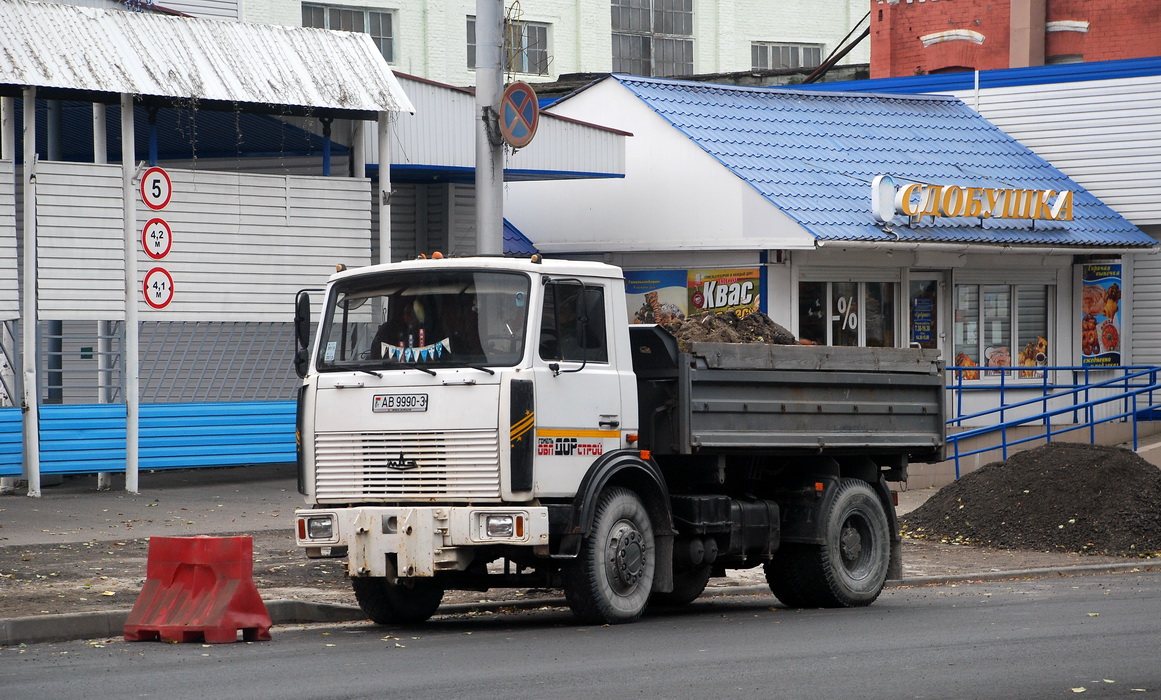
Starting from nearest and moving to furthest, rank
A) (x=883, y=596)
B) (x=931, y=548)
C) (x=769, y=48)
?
(x=883, y=596) < (x=931, y=548) < (x=769, y=48)

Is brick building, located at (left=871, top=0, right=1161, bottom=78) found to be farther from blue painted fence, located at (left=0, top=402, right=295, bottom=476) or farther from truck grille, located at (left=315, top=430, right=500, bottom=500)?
truck grille, located at (left=315, top=430, right=500, bottom=500)

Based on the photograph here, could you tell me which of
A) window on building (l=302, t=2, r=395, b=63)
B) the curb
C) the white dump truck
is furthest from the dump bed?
window on building (l=302, t=2, r=395, b=63)

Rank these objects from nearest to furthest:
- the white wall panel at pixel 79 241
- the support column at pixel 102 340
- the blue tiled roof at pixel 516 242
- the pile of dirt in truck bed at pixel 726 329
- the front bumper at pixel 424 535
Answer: the front bumper at pixel 424 535, the pile of dirt in truck bed at pixel 726 329, the white wall panel at pixel 79 241, the support column at pixel 102 340, the blue tiled roof at pixel 516 242

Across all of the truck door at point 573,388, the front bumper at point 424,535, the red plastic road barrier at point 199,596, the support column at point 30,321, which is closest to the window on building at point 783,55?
the support column at point 30,321

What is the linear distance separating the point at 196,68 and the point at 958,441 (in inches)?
452

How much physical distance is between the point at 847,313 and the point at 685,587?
12.1 metres

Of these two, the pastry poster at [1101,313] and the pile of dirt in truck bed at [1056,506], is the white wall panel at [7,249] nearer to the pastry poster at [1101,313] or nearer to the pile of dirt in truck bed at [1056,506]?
the pile of dirt in truck bed at [1056,506]

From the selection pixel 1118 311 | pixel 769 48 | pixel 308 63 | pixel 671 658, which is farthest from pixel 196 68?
pixel 769 48

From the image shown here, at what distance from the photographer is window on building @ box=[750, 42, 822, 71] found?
53750 mm

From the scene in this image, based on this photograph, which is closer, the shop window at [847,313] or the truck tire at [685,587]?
the truck tire at [685,587]

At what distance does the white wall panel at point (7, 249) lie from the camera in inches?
701

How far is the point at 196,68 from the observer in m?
18.5

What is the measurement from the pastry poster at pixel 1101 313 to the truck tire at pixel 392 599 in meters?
17.6

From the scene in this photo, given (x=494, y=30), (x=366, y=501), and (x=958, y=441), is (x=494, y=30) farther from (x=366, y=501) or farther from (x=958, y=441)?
(x=958, y=441)
